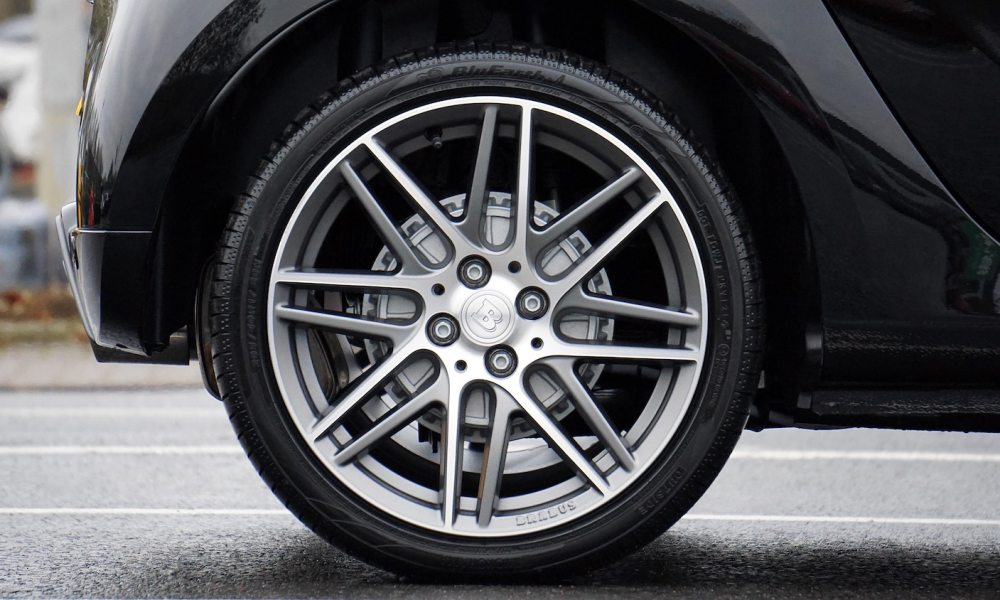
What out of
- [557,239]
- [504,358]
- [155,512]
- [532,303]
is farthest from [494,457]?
[155,512]

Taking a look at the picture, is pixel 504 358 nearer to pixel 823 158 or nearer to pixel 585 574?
pixel 585 574

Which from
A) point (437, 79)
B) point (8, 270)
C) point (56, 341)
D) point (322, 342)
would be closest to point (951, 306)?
point (437, 79)

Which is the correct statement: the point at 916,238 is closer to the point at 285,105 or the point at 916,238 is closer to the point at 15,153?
the point at 285,105

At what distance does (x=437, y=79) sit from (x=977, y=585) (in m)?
1.57

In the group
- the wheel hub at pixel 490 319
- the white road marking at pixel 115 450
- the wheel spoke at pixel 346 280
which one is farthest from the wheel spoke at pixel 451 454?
the white road marking at pixel 115 450

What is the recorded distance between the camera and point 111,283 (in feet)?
8.07

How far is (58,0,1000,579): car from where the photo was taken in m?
2.32

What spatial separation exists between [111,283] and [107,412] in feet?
13.0

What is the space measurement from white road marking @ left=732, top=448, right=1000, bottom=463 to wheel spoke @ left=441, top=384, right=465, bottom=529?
2.53 m

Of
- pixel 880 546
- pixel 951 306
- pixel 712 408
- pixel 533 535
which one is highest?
pixel 951 306

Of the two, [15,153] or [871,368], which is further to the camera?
[15,153]

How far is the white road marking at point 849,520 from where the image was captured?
3496 mm

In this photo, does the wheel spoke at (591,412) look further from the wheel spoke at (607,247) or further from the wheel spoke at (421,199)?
the wheel spoke at (421,199)

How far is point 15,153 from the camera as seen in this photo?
15.1 m
